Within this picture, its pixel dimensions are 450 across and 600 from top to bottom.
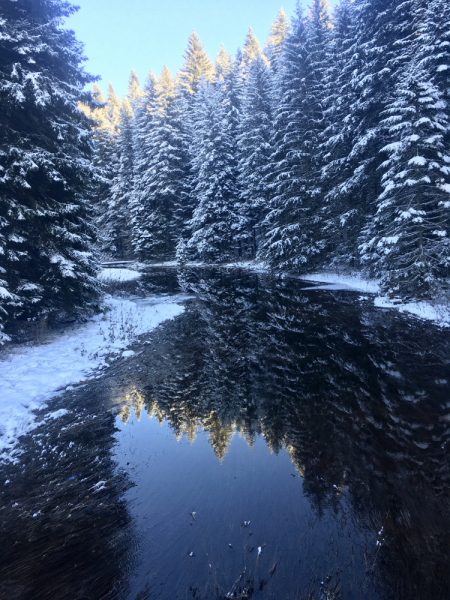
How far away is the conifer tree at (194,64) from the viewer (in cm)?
4375

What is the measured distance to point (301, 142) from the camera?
75.7 feet

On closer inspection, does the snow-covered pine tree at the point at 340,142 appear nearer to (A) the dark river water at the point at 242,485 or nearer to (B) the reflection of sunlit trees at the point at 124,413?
(A) the dark river water at the point at 242,485

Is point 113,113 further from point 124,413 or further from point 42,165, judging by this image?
Answer: point 124,413

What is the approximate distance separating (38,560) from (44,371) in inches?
214

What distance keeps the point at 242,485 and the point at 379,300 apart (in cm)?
1267

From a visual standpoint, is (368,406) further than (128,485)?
Yes

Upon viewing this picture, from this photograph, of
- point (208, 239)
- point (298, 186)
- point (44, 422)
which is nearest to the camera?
point (44, 422)

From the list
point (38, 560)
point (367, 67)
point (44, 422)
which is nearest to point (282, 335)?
point (44, 422)

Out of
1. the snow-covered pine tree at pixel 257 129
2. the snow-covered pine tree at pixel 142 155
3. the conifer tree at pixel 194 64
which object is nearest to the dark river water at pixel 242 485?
the snow-covered pine tree at pixel 257 129

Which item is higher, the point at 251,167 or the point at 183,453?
the point at 251,167

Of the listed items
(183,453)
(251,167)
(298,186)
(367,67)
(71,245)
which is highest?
(367,67)

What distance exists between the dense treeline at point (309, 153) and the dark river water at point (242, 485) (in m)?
8.44

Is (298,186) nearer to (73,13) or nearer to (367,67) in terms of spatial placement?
(367,67)

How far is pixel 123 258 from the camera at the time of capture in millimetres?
47844
